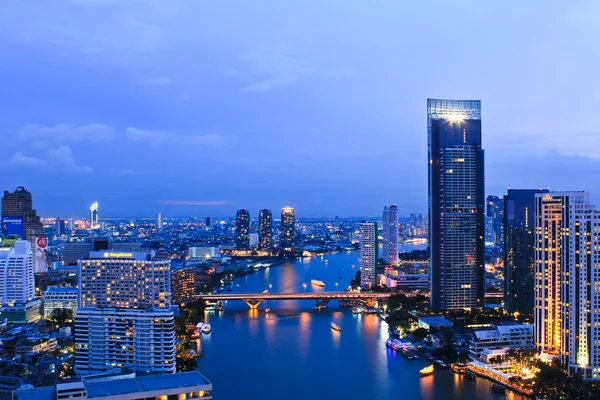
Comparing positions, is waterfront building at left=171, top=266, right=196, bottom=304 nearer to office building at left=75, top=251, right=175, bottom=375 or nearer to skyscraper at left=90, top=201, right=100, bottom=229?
office building at left=75, top=251, right=175, bottom=375

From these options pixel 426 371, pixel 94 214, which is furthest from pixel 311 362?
pixel 94 214

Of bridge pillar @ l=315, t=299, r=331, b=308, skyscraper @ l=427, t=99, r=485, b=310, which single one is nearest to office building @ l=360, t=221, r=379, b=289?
bridge pillar @ l=315, t=299, r=331, b=308

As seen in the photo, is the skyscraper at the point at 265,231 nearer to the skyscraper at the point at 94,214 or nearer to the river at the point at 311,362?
the skyscraper at the point at 94,214

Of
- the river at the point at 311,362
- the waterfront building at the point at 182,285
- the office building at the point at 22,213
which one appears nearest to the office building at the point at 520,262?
the river at the point at 311,362

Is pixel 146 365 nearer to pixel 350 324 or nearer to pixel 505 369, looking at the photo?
pixel 505 369

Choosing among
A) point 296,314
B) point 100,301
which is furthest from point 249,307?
point 100,301

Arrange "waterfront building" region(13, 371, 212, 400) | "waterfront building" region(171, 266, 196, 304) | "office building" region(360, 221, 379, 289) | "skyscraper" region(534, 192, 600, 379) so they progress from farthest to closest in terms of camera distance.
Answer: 1. "office building" region(360, 221, 379, 289)
2. "waterfront building" region(171, 266, 196, 304)
3. "skyscraper" region(534, 192, 600, 379)
4. "waterfront building" region(13, 371, 212, 400)
